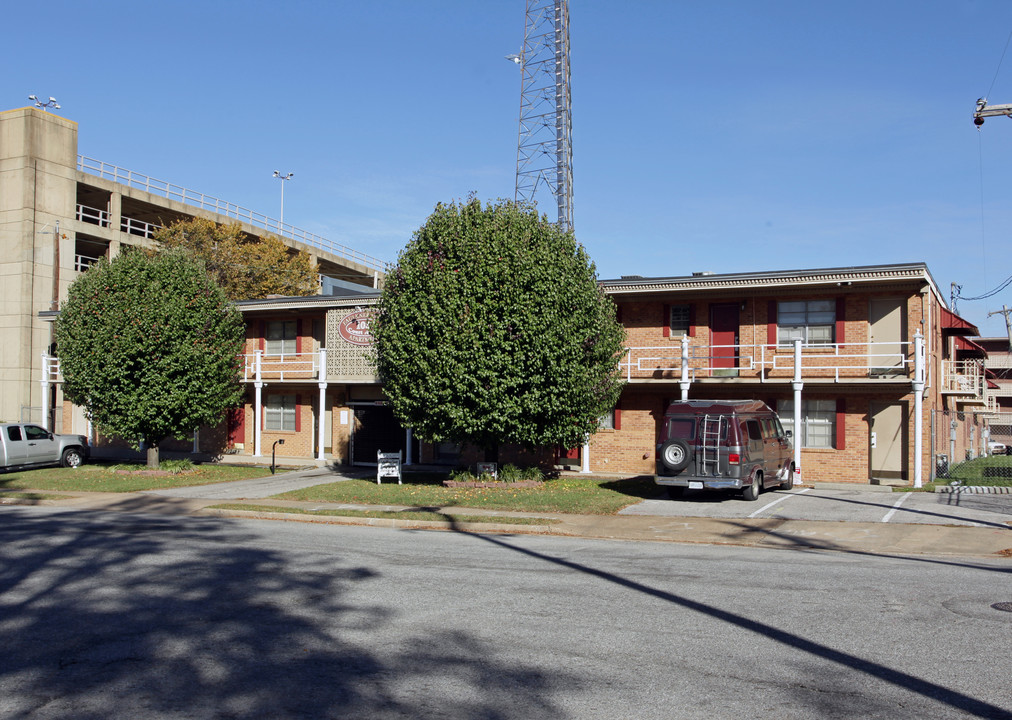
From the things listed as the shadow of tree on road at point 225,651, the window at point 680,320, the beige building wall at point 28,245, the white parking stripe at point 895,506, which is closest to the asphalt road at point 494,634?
the shadow of tree on road at point 225,651

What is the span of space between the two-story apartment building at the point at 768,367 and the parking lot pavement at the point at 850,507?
2.11 m

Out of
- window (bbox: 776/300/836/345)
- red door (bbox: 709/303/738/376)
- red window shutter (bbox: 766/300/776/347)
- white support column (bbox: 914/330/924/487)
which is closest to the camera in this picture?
white support column (bbox: 914/330/924/487)

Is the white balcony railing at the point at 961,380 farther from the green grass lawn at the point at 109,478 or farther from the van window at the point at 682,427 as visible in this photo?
the green grass lawn at the point at 109,478

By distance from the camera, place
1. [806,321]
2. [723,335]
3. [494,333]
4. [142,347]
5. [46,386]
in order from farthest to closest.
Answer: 1. [46,386]
2. [723,335]
3. [142,347]
4. [806,321]
5. [494,333]

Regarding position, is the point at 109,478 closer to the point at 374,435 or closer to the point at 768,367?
the point at 374,435

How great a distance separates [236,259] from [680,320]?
33.0m

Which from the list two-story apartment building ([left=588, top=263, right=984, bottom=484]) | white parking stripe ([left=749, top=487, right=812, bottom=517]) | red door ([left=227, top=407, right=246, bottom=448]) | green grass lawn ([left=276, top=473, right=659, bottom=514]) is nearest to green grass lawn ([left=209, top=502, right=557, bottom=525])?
green grass lawn ([left=276, top=473, right=659, bottom=514])

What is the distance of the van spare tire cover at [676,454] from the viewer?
18.3 m

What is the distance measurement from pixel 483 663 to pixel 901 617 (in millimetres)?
4538

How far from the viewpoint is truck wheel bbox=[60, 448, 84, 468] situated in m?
28.6

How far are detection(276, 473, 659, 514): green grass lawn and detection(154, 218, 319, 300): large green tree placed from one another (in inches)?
1152

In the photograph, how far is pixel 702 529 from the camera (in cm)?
1509

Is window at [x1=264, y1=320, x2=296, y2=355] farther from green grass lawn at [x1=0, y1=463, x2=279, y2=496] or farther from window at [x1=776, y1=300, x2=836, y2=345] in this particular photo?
window at [x1=776, y1=300, x2=836, y2=345]

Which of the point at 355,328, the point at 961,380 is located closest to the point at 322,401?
the point at 355,328
